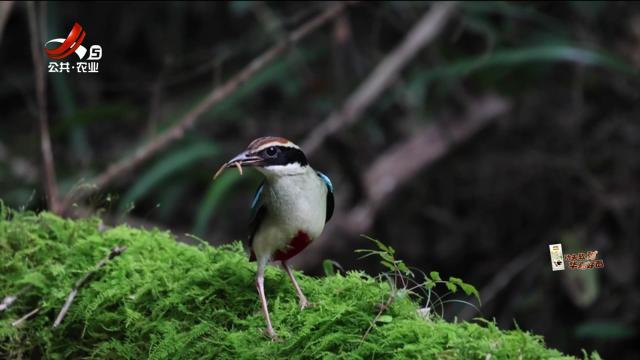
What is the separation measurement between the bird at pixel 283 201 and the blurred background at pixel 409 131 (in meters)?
3.17

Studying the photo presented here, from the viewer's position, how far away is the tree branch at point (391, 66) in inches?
272

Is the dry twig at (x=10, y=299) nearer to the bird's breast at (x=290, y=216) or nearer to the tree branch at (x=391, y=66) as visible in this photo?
the bird's breast at (x=290, y=216)

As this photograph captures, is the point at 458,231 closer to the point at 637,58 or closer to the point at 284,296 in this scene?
the point at 637,58

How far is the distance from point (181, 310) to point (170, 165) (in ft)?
14.2

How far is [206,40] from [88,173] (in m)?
2.16

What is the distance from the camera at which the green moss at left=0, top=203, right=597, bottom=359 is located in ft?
7.36

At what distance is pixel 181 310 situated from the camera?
273 cm

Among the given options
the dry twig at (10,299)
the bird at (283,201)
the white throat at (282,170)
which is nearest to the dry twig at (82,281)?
the dry twig at (10,299)

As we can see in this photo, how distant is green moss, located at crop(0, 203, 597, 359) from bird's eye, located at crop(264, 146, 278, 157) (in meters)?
0.43

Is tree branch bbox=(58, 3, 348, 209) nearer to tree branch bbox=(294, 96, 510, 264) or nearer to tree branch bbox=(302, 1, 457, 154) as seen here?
tree branch bbox=(302, 1, 457, 154)

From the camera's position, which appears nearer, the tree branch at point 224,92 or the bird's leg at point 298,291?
the bird's leg at point 298,291

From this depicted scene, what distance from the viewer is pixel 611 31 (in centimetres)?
795

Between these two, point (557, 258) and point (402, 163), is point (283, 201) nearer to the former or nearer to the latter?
point (557, 258)

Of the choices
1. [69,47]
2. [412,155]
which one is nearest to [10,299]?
[69,47]
